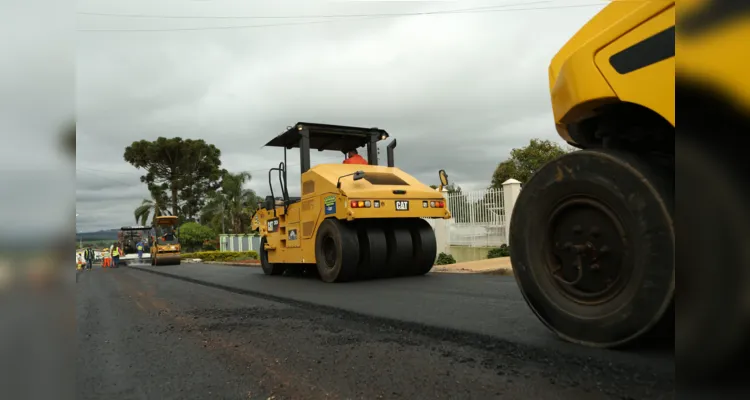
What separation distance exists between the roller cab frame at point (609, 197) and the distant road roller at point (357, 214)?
4131 millimetres

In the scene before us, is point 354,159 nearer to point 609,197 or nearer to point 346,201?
point 346,201

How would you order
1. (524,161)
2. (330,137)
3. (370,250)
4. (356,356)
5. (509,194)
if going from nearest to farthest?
(356,356)
(370,250)
(330,137)
(509,194)
(524,161)

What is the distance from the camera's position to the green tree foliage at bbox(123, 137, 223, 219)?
37.6m

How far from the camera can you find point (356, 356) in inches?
112

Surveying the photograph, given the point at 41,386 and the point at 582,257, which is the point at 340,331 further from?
the point at 41,386

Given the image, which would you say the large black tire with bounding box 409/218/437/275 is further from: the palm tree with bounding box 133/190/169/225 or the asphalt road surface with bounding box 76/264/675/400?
the palm tree with bounding box 133/190/169/225

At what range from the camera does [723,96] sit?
1009 mm

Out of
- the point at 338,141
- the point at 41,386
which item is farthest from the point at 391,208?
the point at 41,386

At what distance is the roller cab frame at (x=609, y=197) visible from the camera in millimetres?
2184

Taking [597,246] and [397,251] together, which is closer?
[597,246]

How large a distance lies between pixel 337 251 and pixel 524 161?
17.5 meters

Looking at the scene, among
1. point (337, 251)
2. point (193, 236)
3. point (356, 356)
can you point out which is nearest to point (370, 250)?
point (337, 251)

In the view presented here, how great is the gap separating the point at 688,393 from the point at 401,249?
6.77 m

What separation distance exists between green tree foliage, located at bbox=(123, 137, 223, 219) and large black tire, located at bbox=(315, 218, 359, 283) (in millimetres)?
33719
